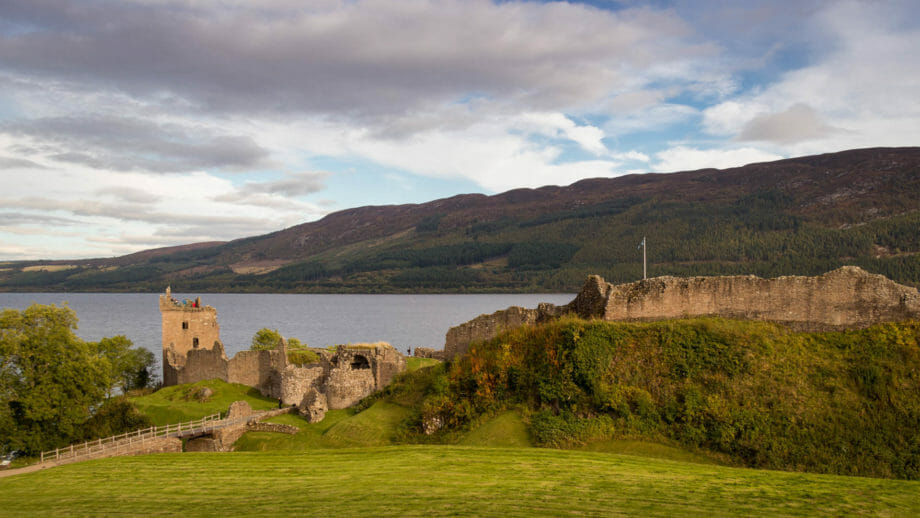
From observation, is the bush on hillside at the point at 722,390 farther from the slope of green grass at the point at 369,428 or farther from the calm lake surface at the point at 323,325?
the calm lake surface at the point at 323,325

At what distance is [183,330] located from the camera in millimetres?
52219

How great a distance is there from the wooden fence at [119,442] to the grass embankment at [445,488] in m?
6.16

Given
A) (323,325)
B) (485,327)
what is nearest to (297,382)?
(485,327)

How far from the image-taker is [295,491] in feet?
51.6

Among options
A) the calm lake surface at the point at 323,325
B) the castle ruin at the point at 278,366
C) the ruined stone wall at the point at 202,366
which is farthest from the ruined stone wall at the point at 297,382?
the calm lake surface at the point at 323,325

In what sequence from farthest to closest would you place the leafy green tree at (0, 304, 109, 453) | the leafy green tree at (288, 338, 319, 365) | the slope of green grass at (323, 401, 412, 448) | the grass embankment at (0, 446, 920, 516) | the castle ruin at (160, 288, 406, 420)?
the leafy green tree at (288, 338, 319, 365)
the castle ruin at (160, 288, 406, 420)
the leafy green tree at (0, 304, 109, 453)
the slope of green grass at (323, 401, 412, 448)
the grass embankment at (0, 446, 920, 516)

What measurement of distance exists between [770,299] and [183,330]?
151ft

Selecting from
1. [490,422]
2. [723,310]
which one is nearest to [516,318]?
[490,422]

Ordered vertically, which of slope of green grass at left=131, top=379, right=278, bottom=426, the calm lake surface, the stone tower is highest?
the stone tower

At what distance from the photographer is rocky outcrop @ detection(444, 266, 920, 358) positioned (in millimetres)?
21406

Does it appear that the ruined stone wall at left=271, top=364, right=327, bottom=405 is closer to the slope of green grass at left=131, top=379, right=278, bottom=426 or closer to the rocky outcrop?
the slope of green grass at left=131, top=379, right=278, bottom=426

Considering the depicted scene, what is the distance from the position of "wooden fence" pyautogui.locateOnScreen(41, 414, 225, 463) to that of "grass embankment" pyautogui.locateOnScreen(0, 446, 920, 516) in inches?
242

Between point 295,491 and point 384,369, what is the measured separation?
20.0 meters

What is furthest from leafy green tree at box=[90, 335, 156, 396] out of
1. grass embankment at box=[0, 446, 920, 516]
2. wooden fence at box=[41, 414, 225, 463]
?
grass embankment at box=[0, 446, 920, 516]
